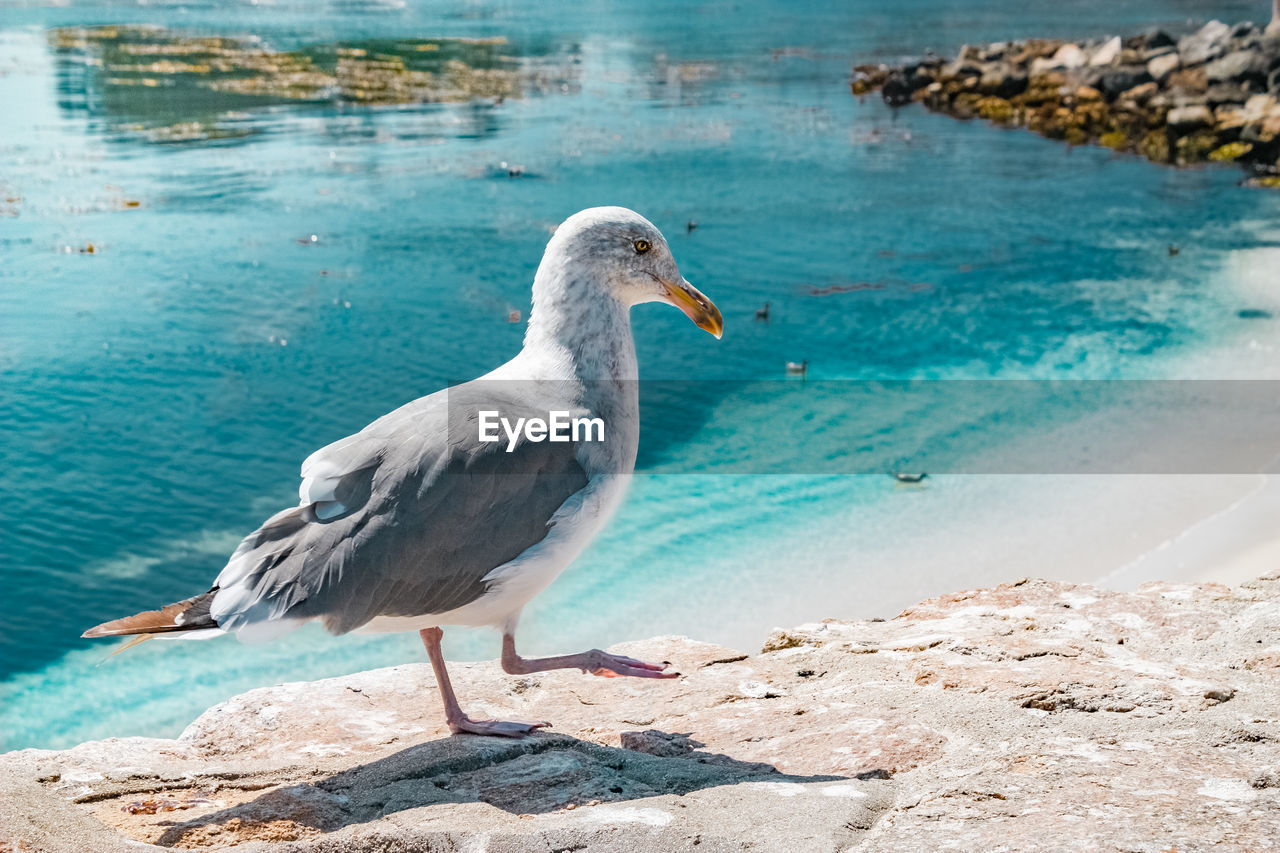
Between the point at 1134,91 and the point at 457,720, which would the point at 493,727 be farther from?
the point at 1134,91

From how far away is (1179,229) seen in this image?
1820cm

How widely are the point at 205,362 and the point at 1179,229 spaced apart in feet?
49.0

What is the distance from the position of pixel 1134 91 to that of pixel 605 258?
88.0 ft

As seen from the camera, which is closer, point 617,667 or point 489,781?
point 489,781

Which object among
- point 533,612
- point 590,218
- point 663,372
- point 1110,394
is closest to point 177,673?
point 533,612

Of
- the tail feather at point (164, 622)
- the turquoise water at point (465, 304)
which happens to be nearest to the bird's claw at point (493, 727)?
the tail feather at point (164, 622)

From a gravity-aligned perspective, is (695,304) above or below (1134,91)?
below

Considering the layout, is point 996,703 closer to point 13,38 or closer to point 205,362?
point 205,362

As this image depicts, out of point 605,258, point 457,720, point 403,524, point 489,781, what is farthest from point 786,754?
point 605,258

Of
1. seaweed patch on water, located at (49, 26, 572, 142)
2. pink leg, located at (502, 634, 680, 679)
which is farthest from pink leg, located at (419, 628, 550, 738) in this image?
seaweed patch on water, located at (49, 26, 572, 142)

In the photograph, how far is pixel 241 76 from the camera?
91.9 feet

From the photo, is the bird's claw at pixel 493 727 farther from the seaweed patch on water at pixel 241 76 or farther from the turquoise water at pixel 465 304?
the seaweed patch on water at pixel 241 76

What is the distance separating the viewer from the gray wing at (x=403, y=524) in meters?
3.29

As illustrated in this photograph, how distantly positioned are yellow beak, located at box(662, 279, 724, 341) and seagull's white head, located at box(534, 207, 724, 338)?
0.27 feet
